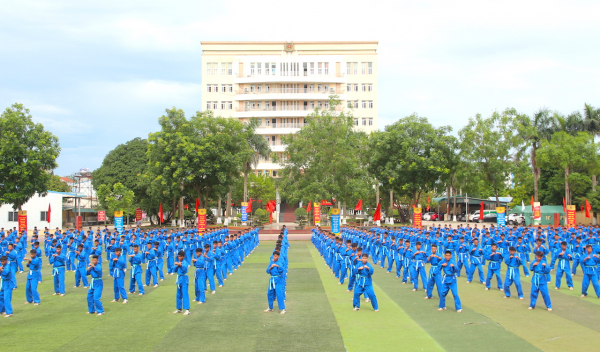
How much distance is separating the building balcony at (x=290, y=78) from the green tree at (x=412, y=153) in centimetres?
2144

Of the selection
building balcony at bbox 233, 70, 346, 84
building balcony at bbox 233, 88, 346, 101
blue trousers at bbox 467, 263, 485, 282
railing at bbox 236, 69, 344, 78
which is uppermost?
railing at bbox 236, 69, 344, 78

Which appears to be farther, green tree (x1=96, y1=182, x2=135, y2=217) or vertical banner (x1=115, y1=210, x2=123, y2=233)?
green tree (x1=96, y1=182, x2=135, y2=217)

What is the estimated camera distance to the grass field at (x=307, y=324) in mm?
7324

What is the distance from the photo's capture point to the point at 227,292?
11977mm

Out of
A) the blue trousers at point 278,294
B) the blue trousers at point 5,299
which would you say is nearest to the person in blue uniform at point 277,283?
the blue trousers at point 278,294

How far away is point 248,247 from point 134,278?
9857mm

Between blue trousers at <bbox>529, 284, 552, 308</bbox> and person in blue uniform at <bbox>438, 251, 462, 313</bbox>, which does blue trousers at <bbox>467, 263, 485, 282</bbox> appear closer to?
blue trousers at <bbox>529, 284, 552, 308</bbox>

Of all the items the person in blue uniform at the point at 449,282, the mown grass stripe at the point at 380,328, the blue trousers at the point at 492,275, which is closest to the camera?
the mown grass stripe at the point at 380,328

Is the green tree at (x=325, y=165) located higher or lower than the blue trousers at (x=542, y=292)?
higher

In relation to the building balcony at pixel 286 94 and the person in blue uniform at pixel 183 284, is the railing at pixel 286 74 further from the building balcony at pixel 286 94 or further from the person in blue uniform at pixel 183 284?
the person in blue uniform at pixel 183 284

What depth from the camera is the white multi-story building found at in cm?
5875

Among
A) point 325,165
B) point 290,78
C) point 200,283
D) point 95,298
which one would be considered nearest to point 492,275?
point 200,283

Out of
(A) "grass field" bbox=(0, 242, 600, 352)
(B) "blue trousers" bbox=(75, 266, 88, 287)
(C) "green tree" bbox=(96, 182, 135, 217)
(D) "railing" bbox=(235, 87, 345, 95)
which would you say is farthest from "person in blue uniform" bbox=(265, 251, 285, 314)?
(D) "railing" bbox=(235, 87, 345, 95)

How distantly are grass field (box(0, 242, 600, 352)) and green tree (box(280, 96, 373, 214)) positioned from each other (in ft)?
77.8
